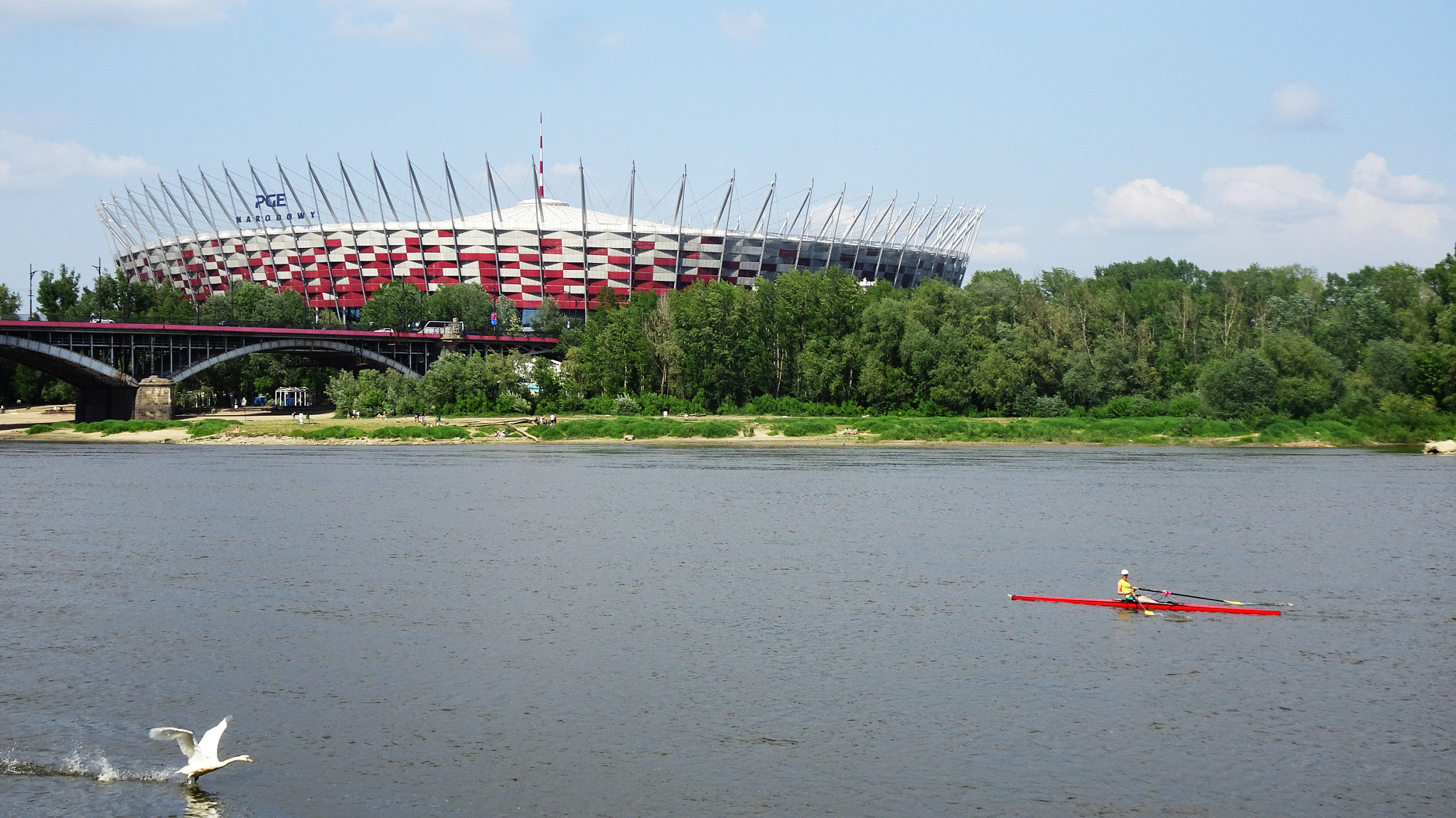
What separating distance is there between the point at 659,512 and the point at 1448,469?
44.1 meters

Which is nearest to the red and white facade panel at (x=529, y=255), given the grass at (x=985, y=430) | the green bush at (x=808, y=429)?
the grass at (x=985, y=430)

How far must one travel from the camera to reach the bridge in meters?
A: 101

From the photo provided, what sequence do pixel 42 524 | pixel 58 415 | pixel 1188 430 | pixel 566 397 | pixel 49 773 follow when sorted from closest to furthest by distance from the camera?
pixel 49 773 < pixel 42 524 < pixel 1188 430 < pixel 566 397 < pixel 58 415

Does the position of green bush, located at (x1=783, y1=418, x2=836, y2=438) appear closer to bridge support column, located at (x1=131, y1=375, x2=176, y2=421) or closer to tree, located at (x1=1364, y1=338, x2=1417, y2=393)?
tree, located at (x1=1364, y1=338, x2=1417, y2=393)

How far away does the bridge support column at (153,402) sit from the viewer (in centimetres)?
10425

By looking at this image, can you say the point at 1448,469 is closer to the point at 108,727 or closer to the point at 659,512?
the point at 659,512

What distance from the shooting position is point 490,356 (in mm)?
107125

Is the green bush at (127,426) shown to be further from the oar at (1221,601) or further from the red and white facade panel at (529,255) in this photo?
the oar at (1221,601)

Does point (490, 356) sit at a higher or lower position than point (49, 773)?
higher

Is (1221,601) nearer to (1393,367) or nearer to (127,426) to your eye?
(1393,367)

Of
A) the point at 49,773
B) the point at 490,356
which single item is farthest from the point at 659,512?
the point at 490,356

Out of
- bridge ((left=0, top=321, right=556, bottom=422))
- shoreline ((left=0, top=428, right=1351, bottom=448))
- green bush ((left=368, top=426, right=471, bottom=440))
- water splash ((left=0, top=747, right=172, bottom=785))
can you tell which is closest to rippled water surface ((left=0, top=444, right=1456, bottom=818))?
water splash ((left=0, top=747, right=172, bottom=785))

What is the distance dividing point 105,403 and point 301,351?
18.1 meters

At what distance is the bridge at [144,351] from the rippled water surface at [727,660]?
6087 centimetres
